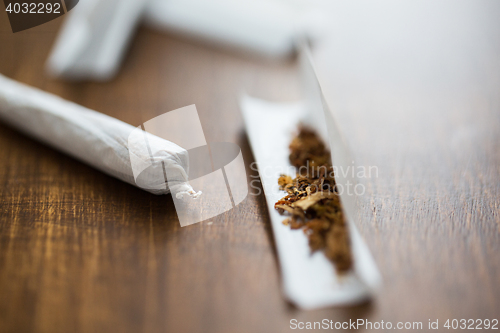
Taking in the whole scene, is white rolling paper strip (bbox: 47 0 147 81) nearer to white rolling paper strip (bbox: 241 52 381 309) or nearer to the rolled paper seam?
the rolled paper seam

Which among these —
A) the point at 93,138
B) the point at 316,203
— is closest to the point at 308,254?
the point at 316,203

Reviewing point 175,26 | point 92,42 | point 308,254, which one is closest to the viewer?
point 308,254

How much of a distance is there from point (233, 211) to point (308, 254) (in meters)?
0.11

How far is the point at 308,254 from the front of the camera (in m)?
0.37

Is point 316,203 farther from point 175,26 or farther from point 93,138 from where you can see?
point 175,26

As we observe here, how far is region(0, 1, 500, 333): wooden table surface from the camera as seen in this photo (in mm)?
Result: 353

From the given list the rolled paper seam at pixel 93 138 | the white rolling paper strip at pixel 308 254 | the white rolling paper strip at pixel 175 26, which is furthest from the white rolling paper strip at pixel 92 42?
the white rolling paper strip at pixel 308 254

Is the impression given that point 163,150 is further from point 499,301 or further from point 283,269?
point 499,301

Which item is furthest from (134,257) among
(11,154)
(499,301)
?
(499,301)

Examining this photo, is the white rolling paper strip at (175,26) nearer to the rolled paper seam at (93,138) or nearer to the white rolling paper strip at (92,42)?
the white rolling paper strip at (92,42)

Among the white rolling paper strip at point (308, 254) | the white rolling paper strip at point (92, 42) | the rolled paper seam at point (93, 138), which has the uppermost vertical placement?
the white rolling paper strip at point (92, 42)

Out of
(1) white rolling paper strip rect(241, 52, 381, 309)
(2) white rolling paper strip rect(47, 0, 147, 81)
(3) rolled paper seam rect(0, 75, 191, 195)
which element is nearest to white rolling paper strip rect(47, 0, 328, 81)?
(2) white rolling paper strip rect(47, 0, 147, 81)

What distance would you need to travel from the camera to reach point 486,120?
58cm

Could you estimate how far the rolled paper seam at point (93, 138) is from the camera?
409 mm
